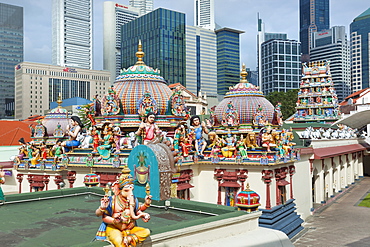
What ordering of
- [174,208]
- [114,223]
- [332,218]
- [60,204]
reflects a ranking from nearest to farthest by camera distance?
[114,223], [174,208], [60,204], [332,218]

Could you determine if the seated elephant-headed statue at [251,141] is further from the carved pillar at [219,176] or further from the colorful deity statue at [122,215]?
the colorful deity statue at [122,215]

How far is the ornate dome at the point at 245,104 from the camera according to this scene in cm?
2789

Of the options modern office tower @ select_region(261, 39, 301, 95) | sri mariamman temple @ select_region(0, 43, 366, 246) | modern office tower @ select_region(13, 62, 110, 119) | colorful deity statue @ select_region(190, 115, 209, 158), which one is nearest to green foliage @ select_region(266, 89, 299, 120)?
sri mariamman temple @ select_region(0, 43, 366, 246)

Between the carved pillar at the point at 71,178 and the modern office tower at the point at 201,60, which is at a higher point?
the modern office tower at the point at 201,60

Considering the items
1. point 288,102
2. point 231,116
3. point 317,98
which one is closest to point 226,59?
point 288,102

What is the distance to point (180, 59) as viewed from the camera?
5246 inches

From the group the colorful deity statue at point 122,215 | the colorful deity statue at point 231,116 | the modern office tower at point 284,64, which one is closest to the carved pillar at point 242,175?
the colorful deity statue at point 231,116

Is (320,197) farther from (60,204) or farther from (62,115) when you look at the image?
(60,204)

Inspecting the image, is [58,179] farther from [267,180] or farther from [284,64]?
[284,64]

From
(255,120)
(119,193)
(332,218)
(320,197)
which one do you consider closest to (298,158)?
(255,120)

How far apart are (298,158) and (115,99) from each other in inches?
511

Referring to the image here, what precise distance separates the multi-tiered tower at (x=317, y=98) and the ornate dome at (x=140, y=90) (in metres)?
30.4

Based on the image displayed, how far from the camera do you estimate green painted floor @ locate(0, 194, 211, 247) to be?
8.88 metres

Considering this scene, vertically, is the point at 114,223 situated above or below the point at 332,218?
above
